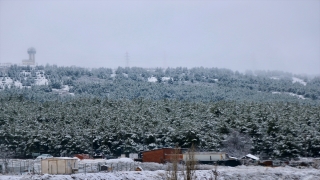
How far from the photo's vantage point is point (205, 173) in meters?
53.5

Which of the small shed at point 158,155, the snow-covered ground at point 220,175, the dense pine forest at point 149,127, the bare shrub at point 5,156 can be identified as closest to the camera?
the snow-covered ground at point 220,175

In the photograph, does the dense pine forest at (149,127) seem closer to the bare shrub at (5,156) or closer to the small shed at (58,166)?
the bare shrub at (5,156)

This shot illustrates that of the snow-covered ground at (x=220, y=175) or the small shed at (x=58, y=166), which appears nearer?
the snow-covered ground at (x=220, y=175)

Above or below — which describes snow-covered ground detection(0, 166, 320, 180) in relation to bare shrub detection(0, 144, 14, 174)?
above

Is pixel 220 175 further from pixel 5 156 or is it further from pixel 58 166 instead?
pixel 5 156

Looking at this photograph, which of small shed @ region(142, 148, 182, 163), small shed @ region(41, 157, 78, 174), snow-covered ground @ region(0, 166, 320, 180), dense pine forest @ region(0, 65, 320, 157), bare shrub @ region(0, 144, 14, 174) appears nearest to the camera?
snow-covered ground @ region(0, 166, 320, 180)

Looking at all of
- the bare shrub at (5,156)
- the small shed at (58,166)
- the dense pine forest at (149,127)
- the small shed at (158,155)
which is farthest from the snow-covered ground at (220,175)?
the dense pine forest at (149,127)

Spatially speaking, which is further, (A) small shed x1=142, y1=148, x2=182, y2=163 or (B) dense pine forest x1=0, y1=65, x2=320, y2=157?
(B) dense pine forest x1=0, y1=65, x2=320, y2=157

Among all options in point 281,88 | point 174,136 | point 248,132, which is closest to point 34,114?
point 174,136

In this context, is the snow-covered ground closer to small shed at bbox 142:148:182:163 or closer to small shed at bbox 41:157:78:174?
small shed at bbox 41:157:78:174

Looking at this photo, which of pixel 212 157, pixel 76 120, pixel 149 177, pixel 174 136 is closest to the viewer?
pixel 149 177

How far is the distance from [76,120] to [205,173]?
128ft

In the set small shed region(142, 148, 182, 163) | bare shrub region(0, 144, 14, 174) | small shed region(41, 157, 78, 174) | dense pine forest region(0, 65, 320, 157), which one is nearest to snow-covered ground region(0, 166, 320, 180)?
small shed region(41, 157, 78, 174)

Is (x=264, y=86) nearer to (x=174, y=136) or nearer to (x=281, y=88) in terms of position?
(x=281, y=88)
